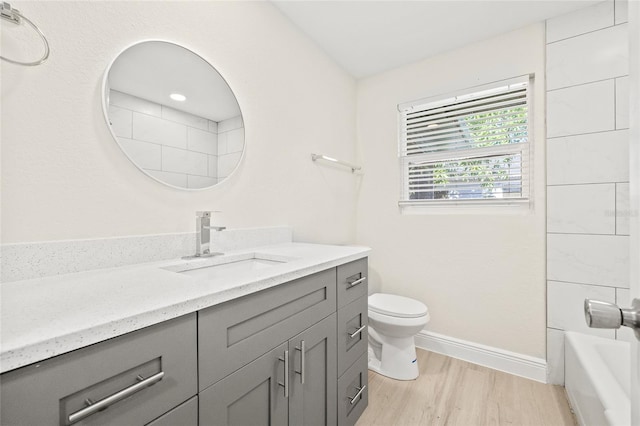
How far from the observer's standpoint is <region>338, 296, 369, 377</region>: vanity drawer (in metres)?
1.34

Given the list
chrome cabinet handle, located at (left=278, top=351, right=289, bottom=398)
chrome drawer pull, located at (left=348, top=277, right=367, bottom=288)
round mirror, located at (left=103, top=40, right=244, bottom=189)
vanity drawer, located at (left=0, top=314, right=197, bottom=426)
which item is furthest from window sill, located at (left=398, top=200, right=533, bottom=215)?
vanity drawer, located at (left=0, top=314, right=197, bottom=426)

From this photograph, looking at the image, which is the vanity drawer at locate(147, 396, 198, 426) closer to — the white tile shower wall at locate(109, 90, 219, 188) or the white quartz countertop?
the white quartz countertop

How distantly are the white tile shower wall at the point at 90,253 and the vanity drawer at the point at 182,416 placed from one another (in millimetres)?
631

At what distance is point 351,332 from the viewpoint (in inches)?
56.2

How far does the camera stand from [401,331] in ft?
6.06

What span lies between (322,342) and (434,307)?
1.46m

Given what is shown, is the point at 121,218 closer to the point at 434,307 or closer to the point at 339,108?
the point at 339,108

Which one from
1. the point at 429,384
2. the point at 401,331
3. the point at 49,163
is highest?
the point at 49,163

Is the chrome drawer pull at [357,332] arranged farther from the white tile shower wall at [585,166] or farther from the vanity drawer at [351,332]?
the white tile shower wall at [585,166]

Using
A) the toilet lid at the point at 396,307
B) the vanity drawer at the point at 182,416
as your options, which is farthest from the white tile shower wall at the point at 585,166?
the vanity drawer at the point at 182,416

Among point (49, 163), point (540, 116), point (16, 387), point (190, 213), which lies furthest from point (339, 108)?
point (16, 387)

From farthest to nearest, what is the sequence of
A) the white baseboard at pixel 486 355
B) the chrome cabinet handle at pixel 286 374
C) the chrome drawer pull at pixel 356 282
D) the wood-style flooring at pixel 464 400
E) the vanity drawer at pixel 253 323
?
the white baseboard at pixel 486 355 → the wood-style flooring at pixel 464 400 → the chrome drawer pull at pixel 356 282 → the chrome cabinet handle at pixel 286 374 → the vanity drawer at pixel 253 323

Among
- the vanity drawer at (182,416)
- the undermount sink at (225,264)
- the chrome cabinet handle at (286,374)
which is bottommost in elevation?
the chrome cabinet handle at (286,374)

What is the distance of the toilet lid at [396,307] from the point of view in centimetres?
187
